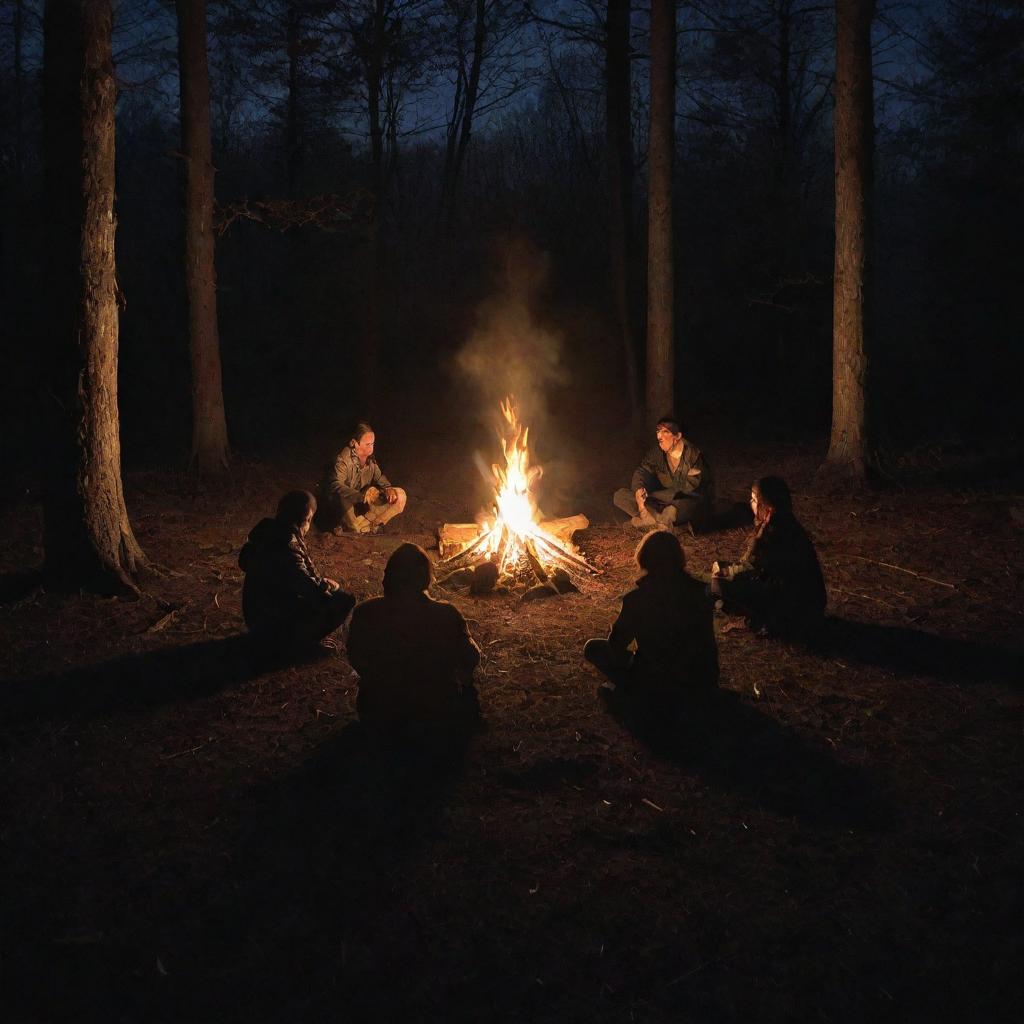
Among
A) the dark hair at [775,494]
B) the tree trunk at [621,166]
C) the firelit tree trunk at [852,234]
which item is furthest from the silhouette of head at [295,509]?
the tree trunk at [621,166]

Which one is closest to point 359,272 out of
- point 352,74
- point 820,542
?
point 352,74

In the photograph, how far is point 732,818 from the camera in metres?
4.29

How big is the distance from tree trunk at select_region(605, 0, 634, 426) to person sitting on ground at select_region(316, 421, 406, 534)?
22.6ft

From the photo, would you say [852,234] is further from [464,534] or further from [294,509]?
[294,509]

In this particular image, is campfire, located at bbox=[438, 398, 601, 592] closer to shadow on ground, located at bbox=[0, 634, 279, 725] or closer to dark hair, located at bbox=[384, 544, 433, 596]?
shadow on ground, located at bbox=[0, 634, 279, 725]

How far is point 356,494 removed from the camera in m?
10.6

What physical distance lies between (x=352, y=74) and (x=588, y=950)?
2042 centimetres

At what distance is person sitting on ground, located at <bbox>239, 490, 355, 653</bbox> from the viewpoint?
638 centimetres

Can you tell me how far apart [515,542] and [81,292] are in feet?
14.8

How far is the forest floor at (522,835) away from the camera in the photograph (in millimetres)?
3186

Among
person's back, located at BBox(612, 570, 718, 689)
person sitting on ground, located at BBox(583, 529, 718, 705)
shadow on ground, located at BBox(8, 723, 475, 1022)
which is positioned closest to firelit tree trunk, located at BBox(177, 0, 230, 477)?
person sitting on ground, located at BBox(583, 529, 718, 705)

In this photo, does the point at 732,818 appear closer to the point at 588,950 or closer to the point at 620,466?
the point at 588,950

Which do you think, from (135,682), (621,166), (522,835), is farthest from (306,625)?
(621,166)

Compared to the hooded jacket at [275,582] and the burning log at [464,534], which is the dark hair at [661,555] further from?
the burning log at [464,534]
